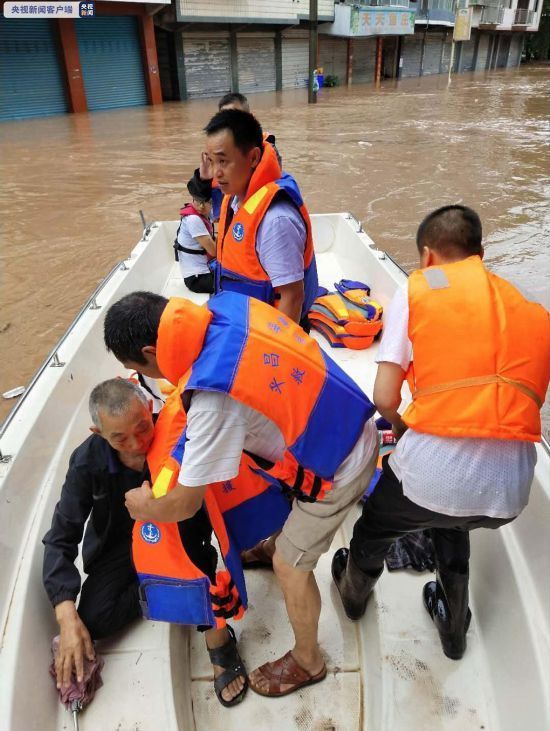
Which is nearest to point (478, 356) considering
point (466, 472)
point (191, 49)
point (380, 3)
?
point (466, 472)

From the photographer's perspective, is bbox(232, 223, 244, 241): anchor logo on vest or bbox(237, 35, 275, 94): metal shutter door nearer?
bbox(232, 223, 244, 241): anchor logo on vest

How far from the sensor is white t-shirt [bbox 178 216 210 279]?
3.55m

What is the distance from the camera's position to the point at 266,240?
199 cm

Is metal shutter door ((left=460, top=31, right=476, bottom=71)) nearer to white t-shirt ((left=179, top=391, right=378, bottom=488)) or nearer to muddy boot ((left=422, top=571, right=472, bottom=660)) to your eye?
muddy boot ((left=422, top=571, right=472, bottom=660))

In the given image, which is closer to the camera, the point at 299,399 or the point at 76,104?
the point at 299,399

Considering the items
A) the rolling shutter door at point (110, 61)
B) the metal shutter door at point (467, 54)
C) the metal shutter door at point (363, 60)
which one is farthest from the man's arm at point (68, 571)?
the metal shutter door at point (467, 54)

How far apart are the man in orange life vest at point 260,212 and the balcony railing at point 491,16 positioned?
35.8 metres

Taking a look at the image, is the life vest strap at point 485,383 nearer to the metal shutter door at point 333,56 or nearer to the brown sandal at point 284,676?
the brown sandal at point 284,676

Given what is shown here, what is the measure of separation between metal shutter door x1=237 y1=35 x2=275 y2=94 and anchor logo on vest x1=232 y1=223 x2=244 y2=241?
64.0ft

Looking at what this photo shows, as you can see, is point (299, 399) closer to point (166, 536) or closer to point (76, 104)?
point (166, 536)

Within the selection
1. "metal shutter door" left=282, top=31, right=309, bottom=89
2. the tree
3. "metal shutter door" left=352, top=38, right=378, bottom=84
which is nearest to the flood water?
"metal shutter door" left=282, top=31, right=309, bottom=89

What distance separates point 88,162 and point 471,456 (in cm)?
1090

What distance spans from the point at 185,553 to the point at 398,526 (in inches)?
22.7

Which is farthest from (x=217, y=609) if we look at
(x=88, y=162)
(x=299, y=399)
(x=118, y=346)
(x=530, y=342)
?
(x=88, y=162)
